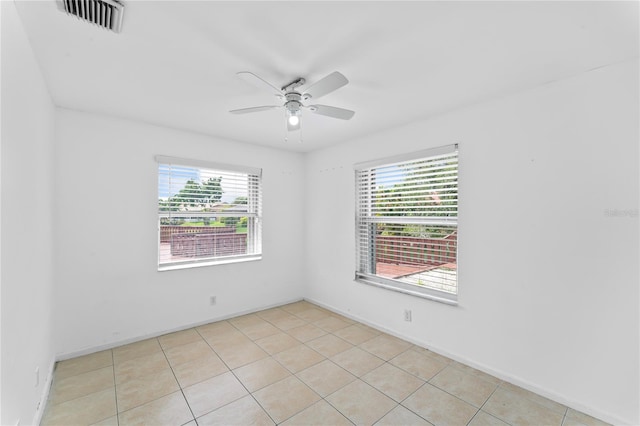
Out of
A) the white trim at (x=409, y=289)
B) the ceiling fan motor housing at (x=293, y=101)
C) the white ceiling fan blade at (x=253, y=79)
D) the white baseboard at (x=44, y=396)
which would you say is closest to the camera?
the white ceiling fan blade at (x=253, y=79)

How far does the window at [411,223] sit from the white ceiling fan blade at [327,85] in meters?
1.49

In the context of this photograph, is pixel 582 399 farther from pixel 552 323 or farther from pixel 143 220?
pixel 143 220

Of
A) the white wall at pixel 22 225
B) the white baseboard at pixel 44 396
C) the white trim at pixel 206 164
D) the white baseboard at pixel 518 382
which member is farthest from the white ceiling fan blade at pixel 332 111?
the white baseboard at pixel 44 396

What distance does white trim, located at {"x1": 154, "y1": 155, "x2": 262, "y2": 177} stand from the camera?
3326 millimetres

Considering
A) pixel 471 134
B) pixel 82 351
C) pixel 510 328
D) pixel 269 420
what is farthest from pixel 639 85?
pixel 82 351

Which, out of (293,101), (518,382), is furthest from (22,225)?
(518,382)

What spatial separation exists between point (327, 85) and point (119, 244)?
2703mm

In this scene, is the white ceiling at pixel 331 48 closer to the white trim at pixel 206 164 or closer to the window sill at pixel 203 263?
the white trim at pixel 206 164

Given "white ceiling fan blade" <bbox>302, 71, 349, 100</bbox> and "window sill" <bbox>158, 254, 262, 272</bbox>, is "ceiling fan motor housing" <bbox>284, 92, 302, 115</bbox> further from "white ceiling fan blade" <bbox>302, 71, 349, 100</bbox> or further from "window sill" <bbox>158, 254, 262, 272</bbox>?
"window sill" <bbox>158, 254, 262, 272</bbox>

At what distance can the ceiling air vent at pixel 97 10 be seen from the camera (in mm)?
1395

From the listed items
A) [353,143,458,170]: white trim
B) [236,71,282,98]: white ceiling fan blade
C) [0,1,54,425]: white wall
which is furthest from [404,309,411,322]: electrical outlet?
[0,1,54,425]: white wall

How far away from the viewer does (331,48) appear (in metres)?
1.76

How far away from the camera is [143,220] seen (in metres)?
3.21

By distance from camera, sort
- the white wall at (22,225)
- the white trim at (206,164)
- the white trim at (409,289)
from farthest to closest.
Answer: the white trim at (206,164)
the white trim at (409,289)
the white wall at (22,225)
